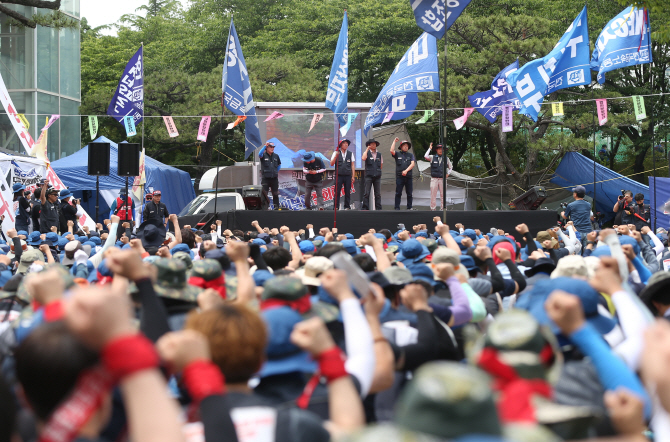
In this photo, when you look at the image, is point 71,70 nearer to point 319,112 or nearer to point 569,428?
point 319,112

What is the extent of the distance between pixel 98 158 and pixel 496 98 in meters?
8.67

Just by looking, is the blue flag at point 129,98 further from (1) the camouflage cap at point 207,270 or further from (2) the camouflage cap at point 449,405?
(2) the camouflage cap at point 449,405

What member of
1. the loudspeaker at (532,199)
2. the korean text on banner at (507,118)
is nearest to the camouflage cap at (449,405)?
the loudspeaker at (532,199)

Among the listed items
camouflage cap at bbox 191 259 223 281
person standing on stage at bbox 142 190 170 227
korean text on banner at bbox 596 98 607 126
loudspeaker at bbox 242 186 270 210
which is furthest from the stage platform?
camouflage cap at bbox 191 259 223 281

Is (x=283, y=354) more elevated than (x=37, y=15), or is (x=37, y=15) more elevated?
(x=37, y=15)

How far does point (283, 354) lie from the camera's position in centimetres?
225

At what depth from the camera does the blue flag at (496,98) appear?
51.5 feet

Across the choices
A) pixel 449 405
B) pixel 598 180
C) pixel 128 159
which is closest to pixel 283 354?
pixel 449 405

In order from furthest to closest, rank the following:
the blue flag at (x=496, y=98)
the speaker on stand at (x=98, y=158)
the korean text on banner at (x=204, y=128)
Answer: the korean text on banner at (x=204, y=128) → the blue flag at (x=496, y=98) → the speaker on stand at (x=98, y=158)

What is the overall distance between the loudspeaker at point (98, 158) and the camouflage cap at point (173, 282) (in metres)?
11.5

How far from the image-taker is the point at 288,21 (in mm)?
31406

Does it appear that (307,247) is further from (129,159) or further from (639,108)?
(639,108)

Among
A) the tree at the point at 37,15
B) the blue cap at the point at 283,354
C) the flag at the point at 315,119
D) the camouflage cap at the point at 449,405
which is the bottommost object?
the blue cap at the point at 283,354

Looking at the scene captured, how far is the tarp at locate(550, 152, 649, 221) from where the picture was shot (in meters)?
19.8
